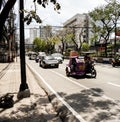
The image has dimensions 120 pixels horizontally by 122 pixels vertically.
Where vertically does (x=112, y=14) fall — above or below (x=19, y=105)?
above

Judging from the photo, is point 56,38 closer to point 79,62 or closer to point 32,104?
point 79,62

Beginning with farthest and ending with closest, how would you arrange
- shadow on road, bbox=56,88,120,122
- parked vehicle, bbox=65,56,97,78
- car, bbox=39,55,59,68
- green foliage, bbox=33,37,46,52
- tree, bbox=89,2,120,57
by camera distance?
1. green foliage, bbox=33,37,46,52
2. tree, bbox=89,2,120,57
3. car, bbox=39,55,59,68
4. parked vehicle, bbox=65,56,97,78
5. shadow on road, bbox=56,88,120,122

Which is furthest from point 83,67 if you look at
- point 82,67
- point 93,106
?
point 93,106

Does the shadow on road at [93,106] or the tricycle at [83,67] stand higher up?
the tricycle at [83,67]

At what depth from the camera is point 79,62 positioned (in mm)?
22031

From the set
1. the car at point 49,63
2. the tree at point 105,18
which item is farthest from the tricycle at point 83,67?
the tree at point 105,18

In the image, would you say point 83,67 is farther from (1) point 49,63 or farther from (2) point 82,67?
A: (1) point 49,63

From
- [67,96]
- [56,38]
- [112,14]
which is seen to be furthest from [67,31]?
[67,96]

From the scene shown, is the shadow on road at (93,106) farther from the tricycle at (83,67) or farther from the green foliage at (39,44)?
the green foliage at (39,44)

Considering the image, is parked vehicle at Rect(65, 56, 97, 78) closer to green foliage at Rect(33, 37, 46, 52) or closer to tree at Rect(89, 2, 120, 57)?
tree at Rect(89, 2, 120, 57)

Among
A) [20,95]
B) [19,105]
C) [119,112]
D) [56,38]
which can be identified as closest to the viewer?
[119,112]

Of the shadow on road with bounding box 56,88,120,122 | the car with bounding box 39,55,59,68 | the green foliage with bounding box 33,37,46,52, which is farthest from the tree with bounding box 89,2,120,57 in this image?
the green foliage with bounding box 33,37,46,52

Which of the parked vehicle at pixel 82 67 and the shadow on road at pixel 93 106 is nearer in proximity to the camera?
the shadow on road at pixel 93 106

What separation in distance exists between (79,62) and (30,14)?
1381cm
